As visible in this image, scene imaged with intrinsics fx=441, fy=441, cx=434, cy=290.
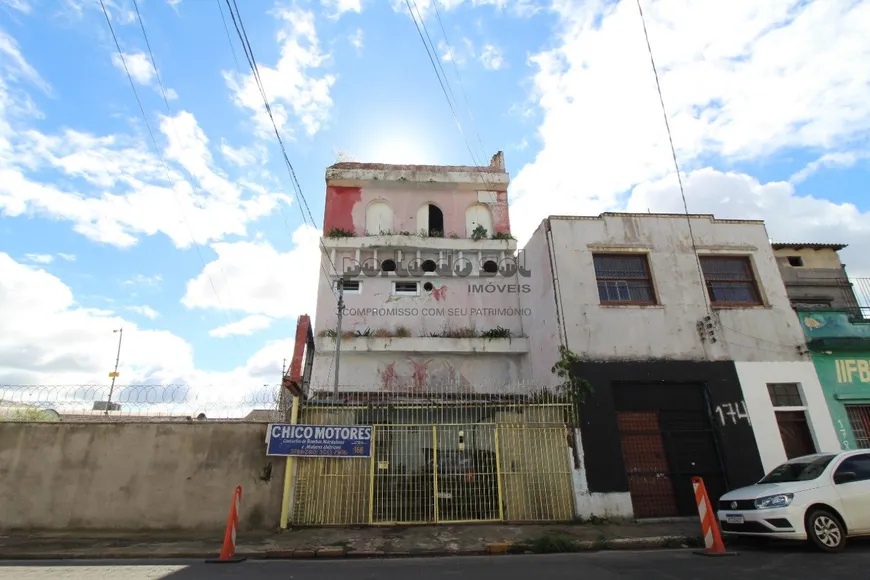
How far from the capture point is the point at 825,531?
748cm

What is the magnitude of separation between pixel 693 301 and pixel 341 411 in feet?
34.6

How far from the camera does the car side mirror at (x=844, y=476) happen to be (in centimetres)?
784

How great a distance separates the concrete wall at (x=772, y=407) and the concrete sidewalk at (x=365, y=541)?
3.57 m

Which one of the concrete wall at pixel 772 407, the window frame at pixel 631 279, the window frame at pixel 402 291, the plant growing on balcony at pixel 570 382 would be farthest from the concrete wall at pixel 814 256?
the window frame at pixel 402 291

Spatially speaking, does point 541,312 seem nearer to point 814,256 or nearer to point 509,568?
point 509,568

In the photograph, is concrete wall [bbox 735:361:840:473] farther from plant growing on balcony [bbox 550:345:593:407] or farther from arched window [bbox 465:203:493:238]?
arched window [bbox 465:203:493:238]

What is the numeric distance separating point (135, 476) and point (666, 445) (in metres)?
13.0

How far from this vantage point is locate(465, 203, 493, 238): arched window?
19.3 metres

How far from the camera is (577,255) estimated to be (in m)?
13.4

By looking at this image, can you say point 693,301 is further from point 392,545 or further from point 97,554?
point 97,554

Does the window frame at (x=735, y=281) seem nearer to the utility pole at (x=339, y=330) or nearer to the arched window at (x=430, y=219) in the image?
the arched window at (x=430, y=219)

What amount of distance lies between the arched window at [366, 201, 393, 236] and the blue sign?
397 inches

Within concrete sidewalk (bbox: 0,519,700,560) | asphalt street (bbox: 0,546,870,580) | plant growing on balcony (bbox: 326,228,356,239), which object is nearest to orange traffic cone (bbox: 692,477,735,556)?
asphalt street (bbox: 0,546,870,580)

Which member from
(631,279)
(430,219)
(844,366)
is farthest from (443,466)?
(844,366)
